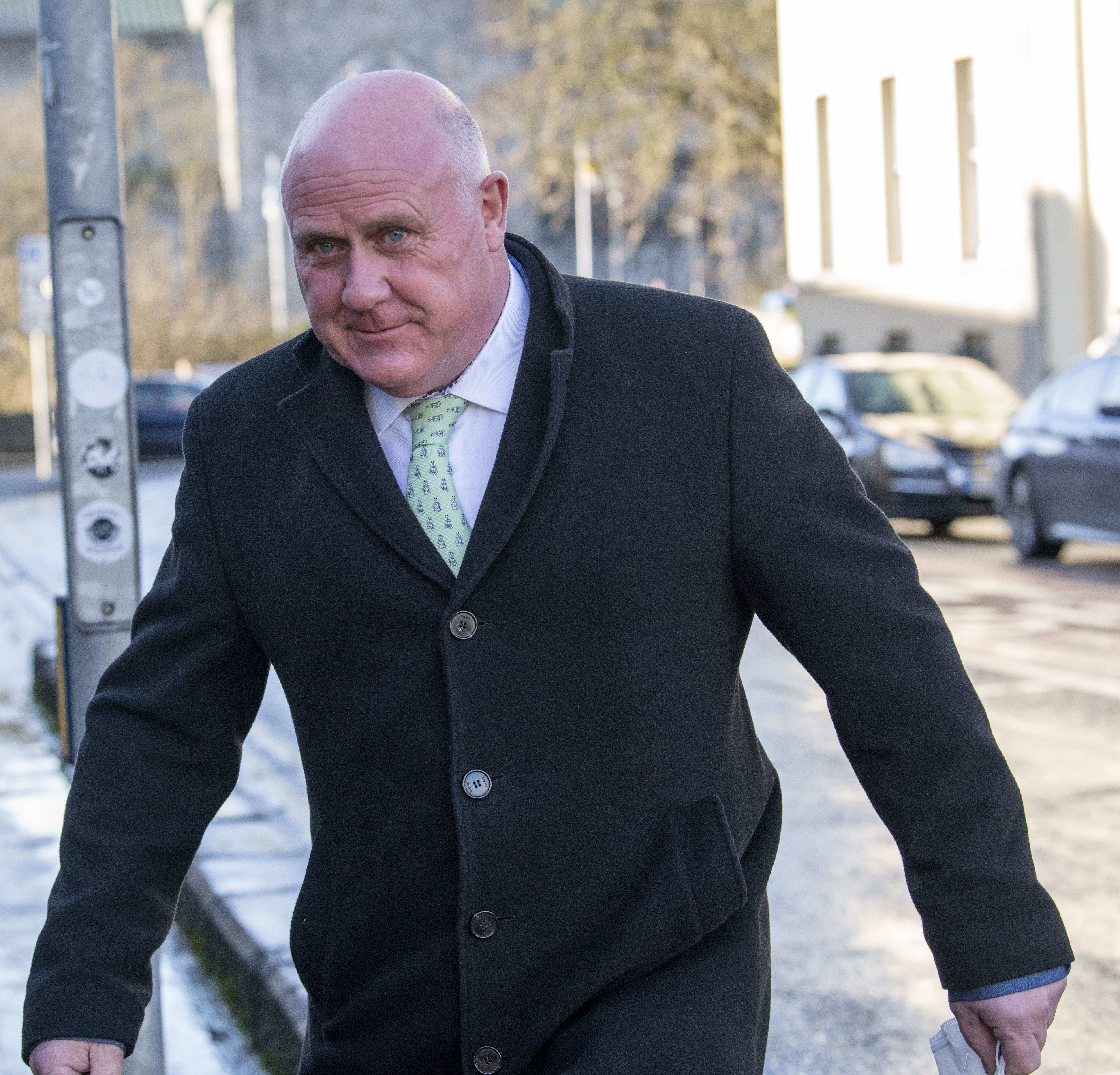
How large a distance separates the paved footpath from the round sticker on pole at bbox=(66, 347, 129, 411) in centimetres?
138

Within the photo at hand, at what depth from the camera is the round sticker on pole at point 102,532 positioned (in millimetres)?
3826

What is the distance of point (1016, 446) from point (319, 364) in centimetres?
1210

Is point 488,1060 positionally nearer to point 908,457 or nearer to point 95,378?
point 95,378

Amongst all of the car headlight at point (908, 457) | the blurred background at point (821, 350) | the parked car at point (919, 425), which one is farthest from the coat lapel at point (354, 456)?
the car headlight at point (908, 457)

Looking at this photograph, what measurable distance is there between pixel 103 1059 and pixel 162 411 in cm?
3288

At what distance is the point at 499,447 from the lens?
7.66 feet

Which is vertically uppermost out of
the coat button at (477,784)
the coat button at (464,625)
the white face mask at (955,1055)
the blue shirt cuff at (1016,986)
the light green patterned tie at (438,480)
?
the light green patterned tie at (438,480)

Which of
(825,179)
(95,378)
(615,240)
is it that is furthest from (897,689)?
(615,240)

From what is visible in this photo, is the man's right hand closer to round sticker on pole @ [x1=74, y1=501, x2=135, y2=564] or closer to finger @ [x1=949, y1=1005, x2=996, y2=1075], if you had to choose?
finger @ [x1=949, y1=1005, x2=996, y2=1075]

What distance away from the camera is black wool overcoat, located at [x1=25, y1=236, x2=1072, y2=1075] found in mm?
2250

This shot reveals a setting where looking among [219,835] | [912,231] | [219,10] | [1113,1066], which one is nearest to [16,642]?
[219,835]

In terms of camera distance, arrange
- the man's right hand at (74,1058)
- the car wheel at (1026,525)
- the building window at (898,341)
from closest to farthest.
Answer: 1. the man's right hand at (74,1058)
2. the car wheel at (1026,525)
3. the building window at (898,341)

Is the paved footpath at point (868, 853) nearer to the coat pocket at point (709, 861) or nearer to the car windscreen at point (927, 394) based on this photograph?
the coat pocket at point (709, 861)

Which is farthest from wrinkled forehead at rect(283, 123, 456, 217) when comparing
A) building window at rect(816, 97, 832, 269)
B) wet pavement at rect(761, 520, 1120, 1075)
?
building window at rect(816, 97, 832, 269)
